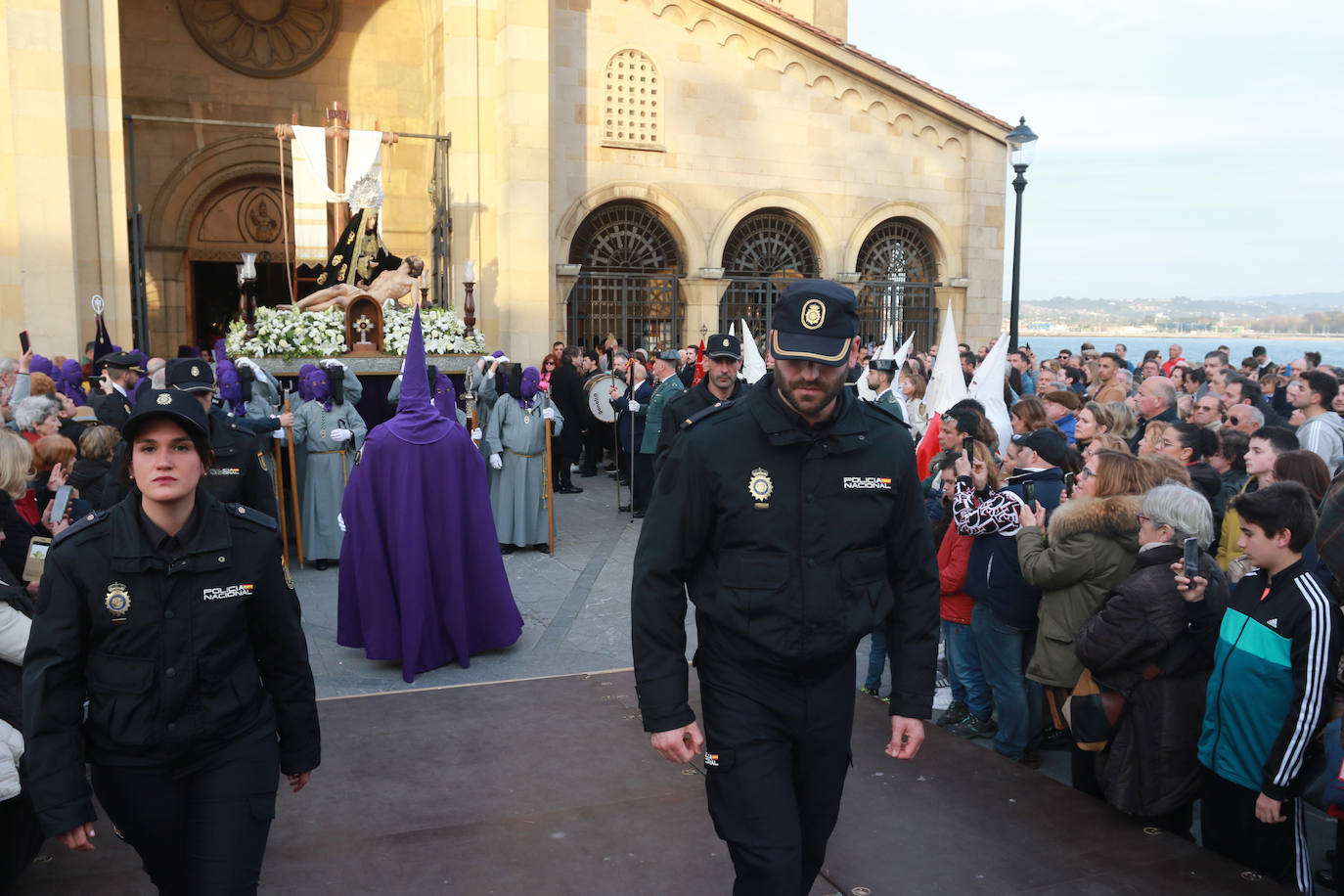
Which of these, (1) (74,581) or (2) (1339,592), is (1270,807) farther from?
(1) (74,581)

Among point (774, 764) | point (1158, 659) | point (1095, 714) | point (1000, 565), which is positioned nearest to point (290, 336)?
point (1000, 565)

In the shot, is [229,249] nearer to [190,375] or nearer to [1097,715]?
[190,375]

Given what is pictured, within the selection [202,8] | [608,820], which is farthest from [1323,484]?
[202,8]

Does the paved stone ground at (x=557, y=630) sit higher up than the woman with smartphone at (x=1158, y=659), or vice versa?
the woman with smartphone at (x=1158, y=659)

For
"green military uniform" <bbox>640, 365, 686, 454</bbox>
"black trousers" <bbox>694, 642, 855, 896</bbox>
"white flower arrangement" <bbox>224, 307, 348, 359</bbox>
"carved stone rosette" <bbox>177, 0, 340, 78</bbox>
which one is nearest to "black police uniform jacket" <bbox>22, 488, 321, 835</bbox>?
"black trousers" <bbox>694, 642, 855, 896</bbox>

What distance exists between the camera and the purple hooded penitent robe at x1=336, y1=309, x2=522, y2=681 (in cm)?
697

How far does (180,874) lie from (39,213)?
12.6m

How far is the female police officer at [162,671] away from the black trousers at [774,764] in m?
1.35

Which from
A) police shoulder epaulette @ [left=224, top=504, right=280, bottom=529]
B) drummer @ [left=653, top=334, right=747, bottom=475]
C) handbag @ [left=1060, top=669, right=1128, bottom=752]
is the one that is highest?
drummer @ [left=653, top=334, right=747, bottom=475]

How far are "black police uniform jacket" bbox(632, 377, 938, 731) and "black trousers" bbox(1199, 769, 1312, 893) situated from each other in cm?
195

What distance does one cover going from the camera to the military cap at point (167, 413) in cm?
298

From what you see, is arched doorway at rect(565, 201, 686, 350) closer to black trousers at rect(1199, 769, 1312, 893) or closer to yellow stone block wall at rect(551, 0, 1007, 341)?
yellow stone block wall at rect(551, 0, 1007, 341)

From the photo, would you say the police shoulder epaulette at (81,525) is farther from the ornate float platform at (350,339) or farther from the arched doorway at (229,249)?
the arched doorway at (229,249)

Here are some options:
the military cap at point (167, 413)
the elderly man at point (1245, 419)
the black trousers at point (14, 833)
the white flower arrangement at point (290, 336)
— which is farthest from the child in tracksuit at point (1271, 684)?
the white flower arrangement at point (290, 336)
